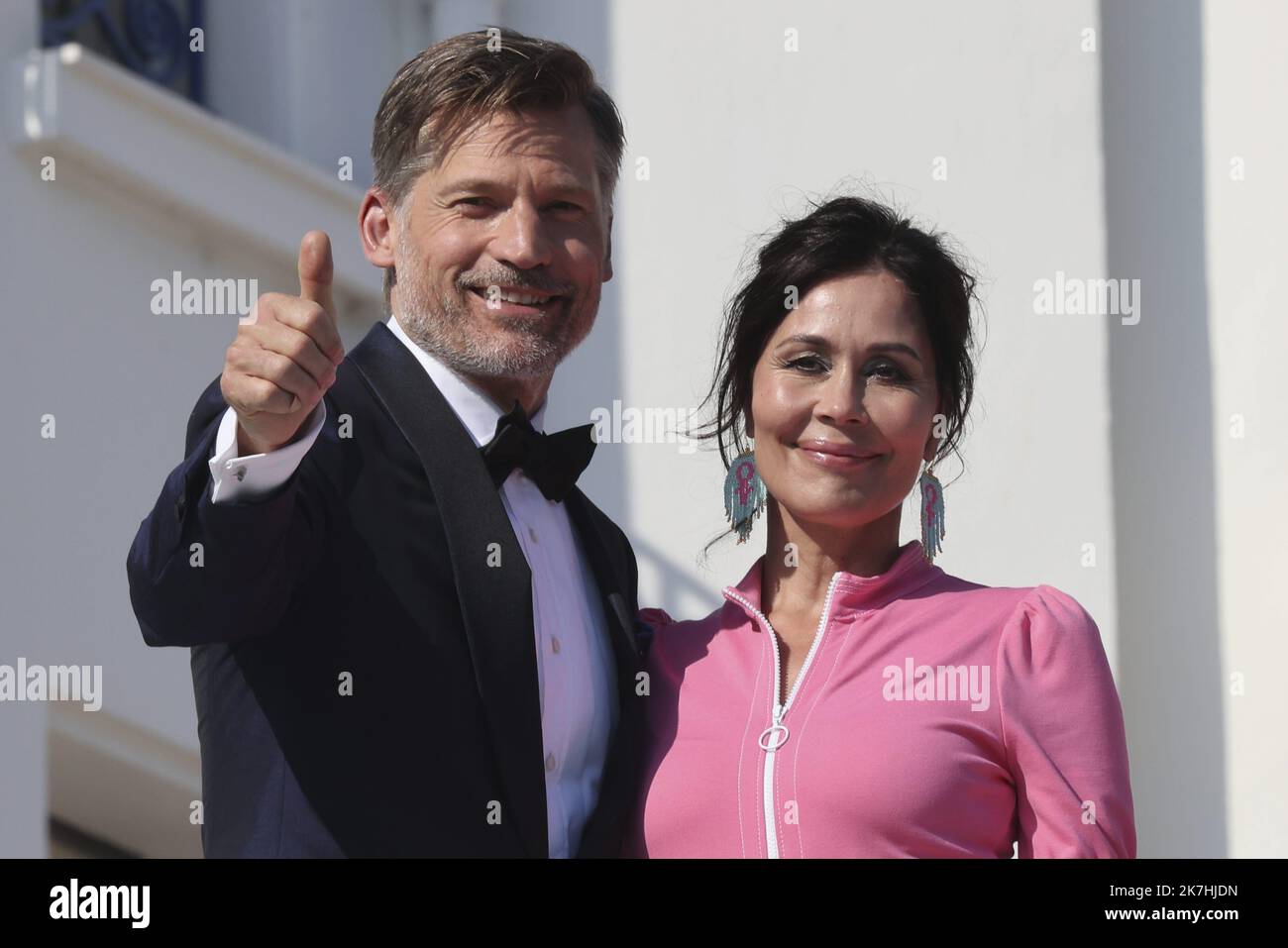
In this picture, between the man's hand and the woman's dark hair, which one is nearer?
the man's hand

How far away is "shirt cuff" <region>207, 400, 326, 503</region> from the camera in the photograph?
7.43ft

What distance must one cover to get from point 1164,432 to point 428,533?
3.58 m

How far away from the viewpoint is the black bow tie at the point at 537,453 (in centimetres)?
278

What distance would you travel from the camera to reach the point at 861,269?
287cm

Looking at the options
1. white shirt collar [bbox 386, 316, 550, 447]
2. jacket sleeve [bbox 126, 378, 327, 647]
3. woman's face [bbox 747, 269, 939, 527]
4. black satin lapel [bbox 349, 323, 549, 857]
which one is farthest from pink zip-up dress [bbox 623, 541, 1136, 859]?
jacket sleeve [bbox 126, 378, 327, 647]

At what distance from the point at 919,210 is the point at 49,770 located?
9.26 feet

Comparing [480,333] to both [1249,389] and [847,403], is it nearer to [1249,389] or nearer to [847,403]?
[847,403]

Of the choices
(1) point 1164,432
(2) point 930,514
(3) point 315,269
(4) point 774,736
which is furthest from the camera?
(1) point 1164,432

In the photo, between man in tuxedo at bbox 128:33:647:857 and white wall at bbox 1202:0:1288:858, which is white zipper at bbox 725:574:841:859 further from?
white wall at bbox 1202:0:1288:858

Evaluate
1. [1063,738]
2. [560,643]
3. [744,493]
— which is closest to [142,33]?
[744,493]

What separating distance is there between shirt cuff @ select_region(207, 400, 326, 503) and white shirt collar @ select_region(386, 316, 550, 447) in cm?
54

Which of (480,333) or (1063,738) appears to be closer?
(1063,738)
